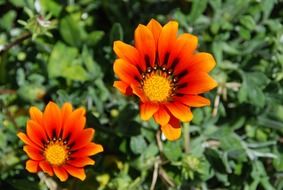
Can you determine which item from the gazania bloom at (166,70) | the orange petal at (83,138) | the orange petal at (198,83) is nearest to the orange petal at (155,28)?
the gazania bloom at (166,70)

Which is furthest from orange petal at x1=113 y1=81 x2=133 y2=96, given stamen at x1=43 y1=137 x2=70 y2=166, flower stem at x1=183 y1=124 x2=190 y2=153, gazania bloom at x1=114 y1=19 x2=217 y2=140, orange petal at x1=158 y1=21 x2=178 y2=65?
flower stem at x1=183 y1=124 x2=190 y2=153

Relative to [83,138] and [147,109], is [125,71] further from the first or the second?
[83,138]

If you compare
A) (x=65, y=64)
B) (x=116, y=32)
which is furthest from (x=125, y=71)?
(x=65, y=64)

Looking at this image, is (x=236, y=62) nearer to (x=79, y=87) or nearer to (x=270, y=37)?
(x=270, y=37)

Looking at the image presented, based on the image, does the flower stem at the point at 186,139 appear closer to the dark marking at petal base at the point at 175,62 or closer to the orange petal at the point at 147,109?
the dark marking at petal base at the point at 175,62

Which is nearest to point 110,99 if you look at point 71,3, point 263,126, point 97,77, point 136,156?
point 97,77

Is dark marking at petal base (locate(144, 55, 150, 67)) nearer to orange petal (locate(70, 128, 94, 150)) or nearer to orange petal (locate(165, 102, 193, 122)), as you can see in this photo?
orange petal (locate(165, 102, 193, 122))
